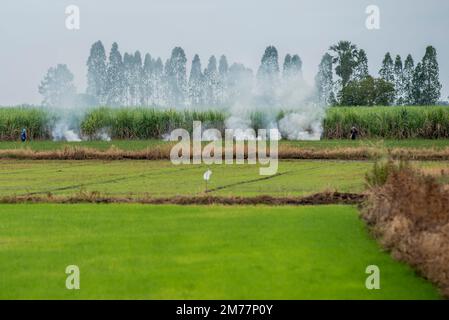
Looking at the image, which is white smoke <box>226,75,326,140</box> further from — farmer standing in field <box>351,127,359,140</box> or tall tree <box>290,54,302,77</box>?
tall tree <box>290,54,302,77</box>

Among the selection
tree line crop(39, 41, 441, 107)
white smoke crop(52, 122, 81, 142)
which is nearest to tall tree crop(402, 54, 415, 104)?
tree line crop(39, 41, 441, 107)

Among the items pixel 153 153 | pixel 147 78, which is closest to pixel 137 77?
pixel 147 78

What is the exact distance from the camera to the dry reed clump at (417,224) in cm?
919

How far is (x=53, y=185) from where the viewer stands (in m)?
24.0

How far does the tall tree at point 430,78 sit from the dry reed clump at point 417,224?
65399 millimetres

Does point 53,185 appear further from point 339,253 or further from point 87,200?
point 339,253

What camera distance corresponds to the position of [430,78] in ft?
254

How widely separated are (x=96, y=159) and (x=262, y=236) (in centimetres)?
2534

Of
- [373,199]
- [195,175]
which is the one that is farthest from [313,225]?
[195,175]

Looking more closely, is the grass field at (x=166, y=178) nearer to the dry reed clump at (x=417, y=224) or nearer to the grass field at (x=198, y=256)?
the grass field at (x=198, y=256)

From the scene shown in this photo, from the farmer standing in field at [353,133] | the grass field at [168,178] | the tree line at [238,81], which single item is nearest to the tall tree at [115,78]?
the tree line at [238,81]

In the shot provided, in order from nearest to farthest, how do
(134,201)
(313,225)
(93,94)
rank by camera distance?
(313,225)
(134,201)
(93,94)

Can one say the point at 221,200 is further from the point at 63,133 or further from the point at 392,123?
the point at 63,133

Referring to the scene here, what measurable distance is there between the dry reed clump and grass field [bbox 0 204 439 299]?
0.22m
